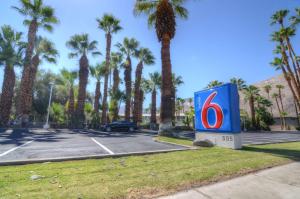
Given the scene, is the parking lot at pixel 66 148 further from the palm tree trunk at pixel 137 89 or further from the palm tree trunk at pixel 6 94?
the palm tree trunk at pixel 137 89

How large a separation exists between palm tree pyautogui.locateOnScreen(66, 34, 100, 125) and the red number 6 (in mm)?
20402

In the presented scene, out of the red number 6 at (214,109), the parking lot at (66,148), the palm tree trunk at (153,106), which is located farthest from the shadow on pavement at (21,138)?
the palm tree trunk at (153,106)

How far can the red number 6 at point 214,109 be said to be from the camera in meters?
9.78

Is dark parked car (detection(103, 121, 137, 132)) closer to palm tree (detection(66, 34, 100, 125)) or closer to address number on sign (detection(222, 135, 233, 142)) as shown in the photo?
palm tree (detection(66, 34, 100, 125))

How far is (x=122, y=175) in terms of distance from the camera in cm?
486

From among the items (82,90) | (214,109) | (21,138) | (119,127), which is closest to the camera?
(214,109)

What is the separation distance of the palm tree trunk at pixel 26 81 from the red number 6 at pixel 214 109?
71.6ft

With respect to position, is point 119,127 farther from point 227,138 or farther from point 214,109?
point 227,138

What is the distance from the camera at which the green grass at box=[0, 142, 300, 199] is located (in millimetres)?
3824

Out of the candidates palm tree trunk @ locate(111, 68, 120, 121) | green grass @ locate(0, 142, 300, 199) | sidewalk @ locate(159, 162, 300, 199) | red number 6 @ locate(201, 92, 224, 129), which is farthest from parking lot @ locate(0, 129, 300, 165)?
palm tree trunk @ locate(111, 68, 120, 121)

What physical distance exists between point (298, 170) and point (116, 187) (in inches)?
212

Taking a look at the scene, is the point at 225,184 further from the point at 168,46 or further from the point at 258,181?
the point at 168,46

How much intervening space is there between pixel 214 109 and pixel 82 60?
23.0 metres

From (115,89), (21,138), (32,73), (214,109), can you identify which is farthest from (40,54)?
(214,109)
